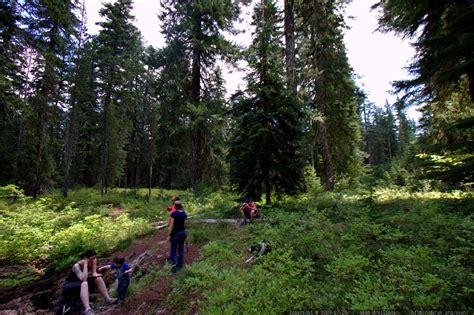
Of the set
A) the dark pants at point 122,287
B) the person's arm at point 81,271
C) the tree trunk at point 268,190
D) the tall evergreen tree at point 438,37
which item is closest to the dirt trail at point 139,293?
the dark pants at point 122,287

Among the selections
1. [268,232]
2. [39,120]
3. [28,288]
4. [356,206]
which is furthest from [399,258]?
[39,120]

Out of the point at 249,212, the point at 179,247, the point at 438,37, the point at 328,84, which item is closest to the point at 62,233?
the point at 179,247

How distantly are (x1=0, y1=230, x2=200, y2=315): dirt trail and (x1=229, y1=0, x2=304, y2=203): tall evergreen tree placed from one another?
400 centimetres

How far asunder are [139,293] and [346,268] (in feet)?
16.2

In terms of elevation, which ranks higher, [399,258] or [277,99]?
[277,99]

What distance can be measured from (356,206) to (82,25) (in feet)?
79.7

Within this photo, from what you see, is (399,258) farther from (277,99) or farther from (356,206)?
(277,99)

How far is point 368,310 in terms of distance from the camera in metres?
3.39

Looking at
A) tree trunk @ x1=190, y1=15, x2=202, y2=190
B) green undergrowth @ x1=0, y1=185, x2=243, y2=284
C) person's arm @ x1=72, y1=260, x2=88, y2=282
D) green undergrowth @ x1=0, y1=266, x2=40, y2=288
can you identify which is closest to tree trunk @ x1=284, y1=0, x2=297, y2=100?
tree trunk @ x1=190, y1=15, x2=202, y2=190

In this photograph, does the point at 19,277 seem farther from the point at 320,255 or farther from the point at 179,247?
the point at 320,255

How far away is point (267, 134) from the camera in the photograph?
10656 millimetres

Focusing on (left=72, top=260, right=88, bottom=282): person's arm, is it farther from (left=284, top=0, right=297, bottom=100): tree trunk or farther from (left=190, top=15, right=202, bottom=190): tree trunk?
(left=190, top=15, right=202, bottom=190): tree trunk

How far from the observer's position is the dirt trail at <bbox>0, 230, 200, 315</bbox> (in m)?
5.85

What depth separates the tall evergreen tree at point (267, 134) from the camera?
35.0 ft
